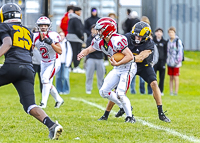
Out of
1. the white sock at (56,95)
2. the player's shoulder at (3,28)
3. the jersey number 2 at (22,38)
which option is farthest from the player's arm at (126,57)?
the white sock at (56,95)

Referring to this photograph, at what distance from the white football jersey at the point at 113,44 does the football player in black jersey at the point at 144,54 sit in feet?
1.99

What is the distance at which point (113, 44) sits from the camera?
6969 mm

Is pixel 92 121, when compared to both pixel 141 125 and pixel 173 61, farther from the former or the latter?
pixel 173 61

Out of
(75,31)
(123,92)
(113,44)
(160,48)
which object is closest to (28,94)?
(113,44)

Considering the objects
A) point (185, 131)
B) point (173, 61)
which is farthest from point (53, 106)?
point (173, 61)

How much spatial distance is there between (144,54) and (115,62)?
2.45ft

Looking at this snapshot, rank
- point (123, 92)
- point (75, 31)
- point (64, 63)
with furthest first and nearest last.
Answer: point (75, 31), point (64, 63), point (123, 92)

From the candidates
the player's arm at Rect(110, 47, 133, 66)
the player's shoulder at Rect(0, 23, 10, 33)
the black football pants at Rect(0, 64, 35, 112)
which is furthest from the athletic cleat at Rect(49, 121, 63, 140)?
the player's arm at Rect(110, 47, 133, 66)

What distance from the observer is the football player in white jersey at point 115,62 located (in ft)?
22.8

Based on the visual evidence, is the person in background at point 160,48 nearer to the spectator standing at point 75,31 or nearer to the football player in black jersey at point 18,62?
the spectator standing at point 75,31

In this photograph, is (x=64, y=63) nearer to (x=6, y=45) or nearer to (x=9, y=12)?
(x=9, y=12)

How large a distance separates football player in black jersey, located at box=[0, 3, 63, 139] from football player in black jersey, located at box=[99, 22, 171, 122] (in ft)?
7.11

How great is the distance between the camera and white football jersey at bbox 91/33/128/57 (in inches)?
273

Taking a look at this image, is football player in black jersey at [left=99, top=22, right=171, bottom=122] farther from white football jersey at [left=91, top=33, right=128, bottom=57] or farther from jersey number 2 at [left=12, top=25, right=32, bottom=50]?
jersey number 2 at [left=12, top=25, right=32, bottom=50]
